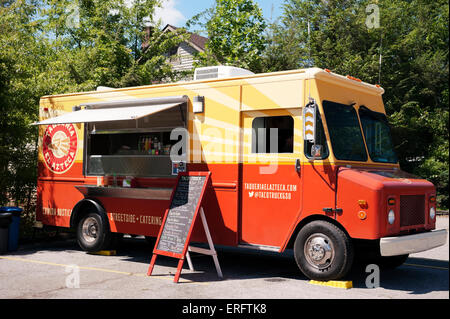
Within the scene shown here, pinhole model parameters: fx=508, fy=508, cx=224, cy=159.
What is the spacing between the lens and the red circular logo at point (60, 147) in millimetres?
10242

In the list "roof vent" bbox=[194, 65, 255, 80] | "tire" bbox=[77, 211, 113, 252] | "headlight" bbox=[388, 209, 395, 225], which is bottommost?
"tire" bbox=[77, 211, 113, 252]

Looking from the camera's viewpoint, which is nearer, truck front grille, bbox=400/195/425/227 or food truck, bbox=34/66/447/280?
food truck, bbox=34/66/447/280

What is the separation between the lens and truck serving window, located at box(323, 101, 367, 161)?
7.34m

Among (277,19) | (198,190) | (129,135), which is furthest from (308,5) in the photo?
(198,190)

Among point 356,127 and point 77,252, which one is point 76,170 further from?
point 356,127

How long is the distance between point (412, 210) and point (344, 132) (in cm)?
149

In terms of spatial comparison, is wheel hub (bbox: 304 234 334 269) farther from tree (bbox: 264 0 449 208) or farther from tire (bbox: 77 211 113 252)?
tree (bbox: 264 0 449 208)

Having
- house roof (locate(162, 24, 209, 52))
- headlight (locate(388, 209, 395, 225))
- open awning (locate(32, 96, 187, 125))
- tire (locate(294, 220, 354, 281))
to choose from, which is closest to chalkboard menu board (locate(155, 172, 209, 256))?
open awning (locate(32, 96, 187, 125))

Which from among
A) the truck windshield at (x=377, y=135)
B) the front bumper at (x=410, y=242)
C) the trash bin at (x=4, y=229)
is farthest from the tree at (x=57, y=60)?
the front bumper at (x=410, y=242)

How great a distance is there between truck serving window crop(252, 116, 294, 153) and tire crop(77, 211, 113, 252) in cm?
349

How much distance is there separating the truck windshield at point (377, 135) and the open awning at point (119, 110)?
2987 mm

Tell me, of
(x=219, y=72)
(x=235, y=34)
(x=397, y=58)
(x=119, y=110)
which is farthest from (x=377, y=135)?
(x=397, y=58)
